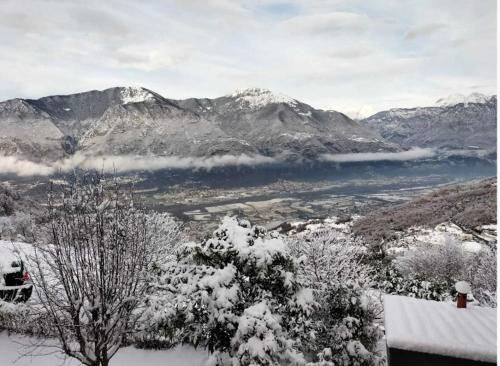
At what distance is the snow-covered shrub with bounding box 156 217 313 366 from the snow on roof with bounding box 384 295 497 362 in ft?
7.47

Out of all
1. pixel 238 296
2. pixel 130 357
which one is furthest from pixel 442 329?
pixel 130 357

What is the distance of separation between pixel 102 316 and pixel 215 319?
2.50 metres

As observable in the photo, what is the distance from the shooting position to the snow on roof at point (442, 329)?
6734 millimetres

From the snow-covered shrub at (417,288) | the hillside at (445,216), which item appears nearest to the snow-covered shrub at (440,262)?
the snow-covered shrub at (417,288)

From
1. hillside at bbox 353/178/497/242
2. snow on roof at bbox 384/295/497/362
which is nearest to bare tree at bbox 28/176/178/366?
snow on roof at bbox 384/295/497/362

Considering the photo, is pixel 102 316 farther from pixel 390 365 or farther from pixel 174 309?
pixel 390 365

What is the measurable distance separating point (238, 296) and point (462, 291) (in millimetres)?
5481

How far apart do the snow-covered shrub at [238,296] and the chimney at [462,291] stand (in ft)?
11.8

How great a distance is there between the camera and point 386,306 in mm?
9125

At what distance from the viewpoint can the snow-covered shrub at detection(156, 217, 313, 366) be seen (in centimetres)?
838

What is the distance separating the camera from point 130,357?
1198cm

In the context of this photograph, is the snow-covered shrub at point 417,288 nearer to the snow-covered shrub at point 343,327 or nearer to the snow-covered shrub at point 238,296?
the snow-covered shrub at point 343,327

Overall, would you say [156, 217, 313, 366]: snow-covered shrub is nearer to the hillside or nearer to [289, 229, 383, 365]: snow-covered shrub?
[289, 229, 383, 365]: snow-covered shrub

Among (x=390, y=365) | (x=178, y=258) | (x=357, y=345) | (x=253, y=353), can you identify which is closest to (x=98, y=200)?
(x=178, y=258)
